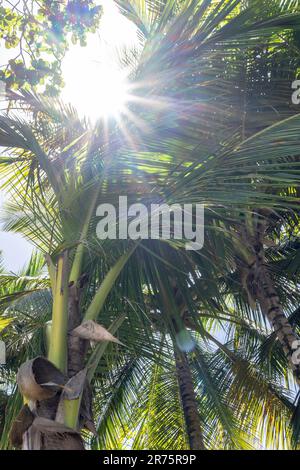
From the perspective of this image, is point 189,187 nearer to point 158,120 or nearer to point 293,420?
point 158,120

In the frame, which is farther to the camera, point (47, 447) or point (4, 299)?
point (4, 299)

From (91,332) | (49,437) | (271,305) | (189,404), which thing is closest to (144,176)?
(91,332)

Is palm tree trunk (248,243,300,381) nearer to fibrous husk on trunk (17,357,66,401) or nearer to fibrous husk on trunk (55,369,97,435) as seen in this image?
fibrous husk on trunk (55,369,97,435)

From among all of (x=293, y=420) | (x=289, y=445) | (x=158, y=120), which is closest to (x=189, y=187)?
(x=158, y=120)

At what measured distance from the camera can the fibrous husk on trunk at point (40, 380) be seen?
243 centimetres

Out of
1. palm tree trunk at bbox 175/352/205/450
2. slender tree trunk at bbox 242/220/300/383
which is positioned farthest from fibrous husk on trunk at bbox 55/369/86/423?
palm tree trunk at bbox 175/352/205/450

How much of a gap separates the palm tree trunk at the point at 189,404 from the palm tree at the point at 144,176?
1.58 m

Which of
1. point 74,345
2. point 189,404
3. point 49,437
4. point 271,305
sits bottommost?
point 49,437

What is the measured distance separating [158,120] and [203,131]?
0.41 meters

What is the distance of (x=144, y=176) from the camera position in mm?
3623

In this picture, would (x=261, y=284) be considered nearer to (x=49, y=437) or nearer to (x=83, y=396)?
(x=83, y=396)

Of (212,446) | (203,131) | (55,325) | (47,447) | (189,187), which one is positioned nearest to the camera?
(47,447)

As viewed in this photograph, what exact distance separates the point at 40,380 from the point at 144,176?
5.29 ft
